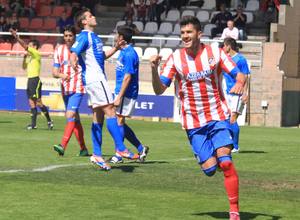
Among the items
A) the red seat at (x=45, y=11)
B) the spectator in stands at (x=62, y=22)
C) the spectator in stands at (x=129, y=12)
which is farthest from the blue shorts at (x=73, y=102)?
the red seat at (x=45, y=11)

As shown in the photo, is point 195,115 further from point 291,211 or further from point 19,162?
point 19,162

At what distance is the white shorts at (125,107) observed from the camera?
1520 centimetres

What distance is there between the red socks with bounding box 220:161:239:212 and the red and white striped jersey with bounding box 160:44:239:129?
58 cm

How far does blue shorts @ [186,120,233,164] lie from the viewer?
976 centimetres

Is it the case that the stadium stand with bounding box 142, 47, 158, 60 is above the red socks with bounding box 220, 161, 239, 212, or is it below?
below

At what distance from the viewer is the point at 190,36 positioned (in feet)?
32.1

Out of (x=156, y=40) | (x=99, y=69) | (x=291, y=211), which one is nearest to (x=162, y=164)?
(x=99, y=69)

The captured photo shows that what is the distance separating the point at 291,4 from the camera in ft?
113

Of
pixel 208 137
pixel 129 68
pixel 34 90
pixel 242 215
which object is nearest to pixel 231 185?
pixel 242 215

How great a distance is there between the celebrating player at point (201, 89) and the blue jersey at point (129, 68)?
4.78 m

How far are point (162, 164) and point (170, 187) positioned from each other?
9.62 feet

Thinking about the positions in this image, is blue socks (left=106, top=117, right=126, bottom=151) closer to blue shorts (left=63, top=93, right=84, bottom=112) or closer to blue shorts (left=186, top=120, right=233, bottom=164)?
blue shorts (left=63, top=93, right=84, bottom=112)

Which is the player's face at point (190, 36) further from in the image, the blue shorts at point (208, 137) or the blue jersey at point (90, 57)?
the blue jersey at point (90, 57)

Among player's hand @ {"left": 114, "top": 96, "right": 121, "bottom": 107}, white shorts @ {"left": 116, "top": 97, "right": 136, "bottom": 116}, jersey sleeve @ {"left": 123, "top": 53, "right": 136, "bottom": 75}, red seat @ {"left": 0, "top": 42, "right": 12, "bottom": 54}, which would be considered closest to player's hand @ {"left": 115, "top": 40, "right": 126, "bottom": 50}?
player's hand @ {"left": 114, "top": 96, "right": 121, "bottom": 107}
